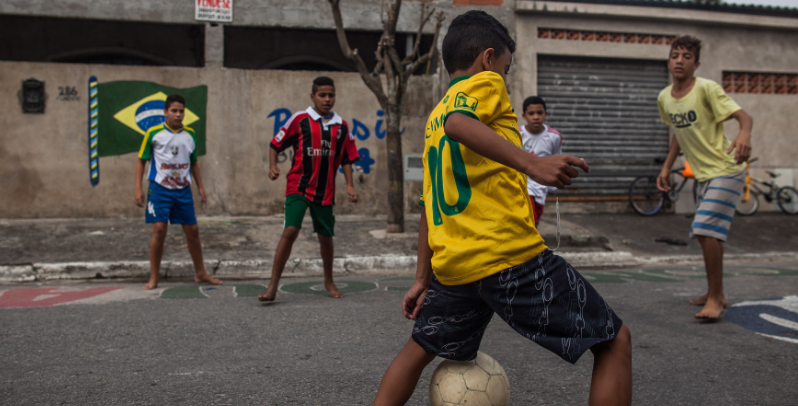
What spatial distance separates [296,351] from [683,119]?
131 inches

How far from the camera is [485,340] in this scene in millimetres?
3721

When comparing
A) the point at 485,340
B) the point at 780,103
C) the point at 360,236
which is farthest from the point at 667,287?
the point at 780,103

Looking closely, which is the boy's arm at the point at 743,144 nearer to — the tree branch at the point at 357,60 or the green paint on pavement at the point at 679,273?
the green paint on pavement at the point at 679,273

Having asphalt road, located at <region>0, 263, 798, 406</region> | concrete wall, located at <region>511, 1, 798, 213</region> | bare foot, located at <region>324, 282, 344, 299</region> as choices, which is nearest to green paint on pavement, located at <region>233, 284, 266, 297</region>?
asphalt road, located at <region>0, 263, 798, 406</region>

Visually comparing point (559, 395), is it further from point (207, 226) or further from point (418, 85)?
point (418, 85)

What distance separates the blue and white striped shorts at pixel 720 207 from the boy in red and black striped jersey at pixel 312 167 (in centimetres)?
265

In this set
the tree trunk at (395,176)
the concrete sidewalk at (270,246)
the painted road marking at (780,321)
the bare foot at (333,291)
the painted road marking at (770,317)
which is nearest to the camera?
the painted road marking at (770,317)

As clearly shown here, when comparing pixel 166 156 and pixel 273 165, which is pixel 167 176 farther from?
pixel 273 165

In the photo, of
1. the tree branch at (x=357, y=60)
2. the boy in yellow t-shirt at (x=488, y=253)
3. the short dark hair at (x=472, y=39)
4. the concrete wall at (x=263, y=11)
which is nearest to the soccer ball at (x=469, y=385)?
the boy in yellow t-shirt at (x=488, y=253)

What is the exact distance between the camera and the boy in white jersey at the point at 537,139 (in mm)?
5590

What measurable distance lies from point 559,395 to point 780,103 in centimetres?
1214

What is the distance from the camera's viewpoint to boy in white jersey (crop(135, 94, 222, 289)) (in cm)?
569

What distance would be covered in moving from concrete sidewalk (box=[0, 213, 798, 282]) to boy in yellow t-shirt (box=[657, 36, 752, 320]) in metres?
3.10

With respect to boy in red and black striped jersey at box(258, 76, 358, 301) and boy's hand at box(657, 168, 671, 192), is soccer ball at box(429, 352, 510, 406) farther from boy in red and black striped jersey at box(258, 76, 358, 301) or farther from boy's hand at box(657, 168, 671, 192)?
boy's hand at box(657, 168, 671, 192)
